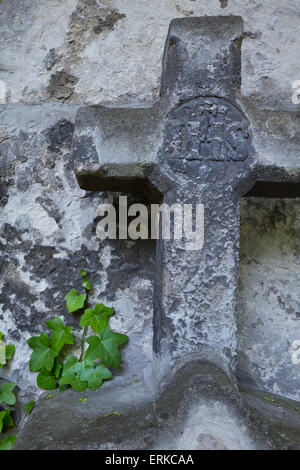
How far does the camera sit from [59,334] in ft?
4.27

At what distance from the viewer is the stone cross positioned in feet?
3.51

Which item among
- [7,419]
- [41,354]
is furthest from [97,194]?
[7,419]

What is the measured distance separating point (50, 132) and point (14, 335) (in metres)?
0.63

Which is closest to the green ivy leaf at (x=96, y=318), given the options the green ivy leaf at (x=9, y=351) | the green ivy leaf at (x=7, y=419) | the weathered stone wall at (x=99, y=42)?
the green ivy leaf at (x=9, y=351)

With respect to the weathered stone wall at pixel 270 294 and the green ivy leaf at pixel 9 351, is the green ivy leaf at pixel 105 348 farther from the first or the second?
the weathered stone wall at pixel 270 294

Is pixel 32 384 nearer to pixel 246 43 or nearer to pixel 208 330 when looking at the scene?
pixel 208 330

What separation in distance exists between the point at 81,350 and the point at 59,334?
0.08m

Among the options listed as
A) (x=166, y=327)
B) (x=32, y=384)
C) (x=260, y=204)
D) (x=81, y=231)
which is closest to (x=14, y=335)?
(x=32, y=384)

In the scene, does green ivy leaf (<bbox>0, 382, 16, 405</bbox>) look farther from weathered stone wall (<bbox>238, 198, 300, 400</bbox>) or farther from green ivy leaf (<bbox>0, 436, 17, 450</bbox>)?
weathered stone wall (<bbox>238, 198, 300, 400</bbox>)

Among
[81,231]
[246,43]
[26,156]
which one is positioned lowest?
[81,231]

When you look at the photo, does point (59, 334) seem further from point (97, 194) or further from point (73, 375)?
point (97, 194)

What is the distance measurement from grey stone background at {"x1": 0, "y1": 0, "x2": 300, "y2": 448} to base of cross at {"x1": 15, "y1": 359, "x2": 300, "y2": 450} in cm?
26

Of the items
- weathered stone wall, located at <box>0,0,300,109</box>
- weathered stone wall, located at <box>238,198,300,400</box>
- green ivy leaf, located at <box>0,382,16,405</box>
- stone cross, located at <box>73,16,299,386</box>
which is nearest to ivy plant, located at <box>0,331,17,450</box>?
green ivy leaf, located at <box>0,382,16,405</box>

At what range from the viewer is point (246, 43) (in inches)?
56.6
